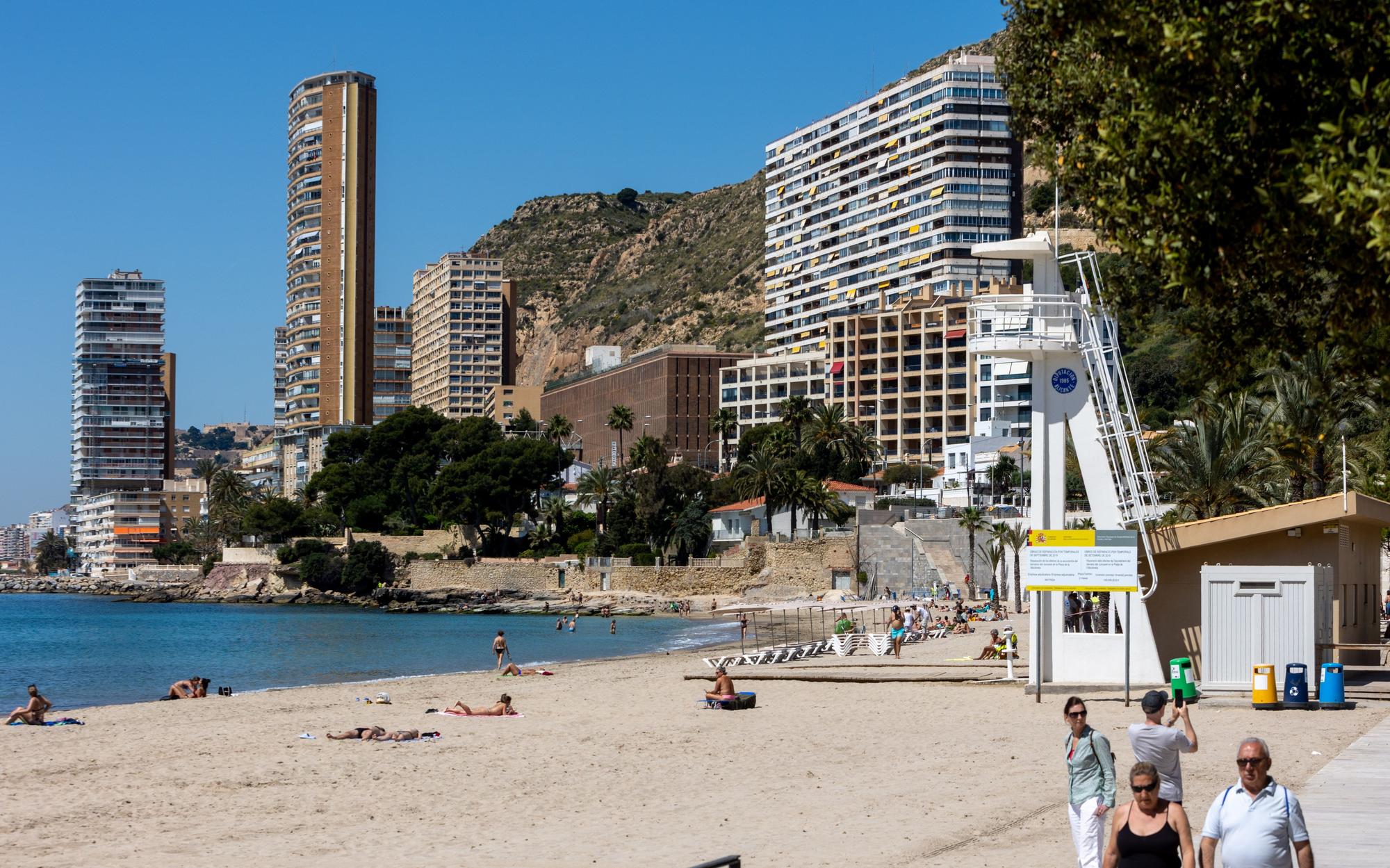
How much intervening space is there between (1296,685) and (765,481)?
68.3 metres

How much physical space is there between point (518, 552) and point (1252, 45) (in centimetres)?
10572

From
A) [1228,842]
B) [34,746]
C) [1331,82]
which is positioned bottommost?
[34,746]

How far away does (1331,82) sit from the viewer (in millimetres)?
7535

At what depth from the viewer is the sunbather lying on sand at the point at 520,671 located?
123 feet

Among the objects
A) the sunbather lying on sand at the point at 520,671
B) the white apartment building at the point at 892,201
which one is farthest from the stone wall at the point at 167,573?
the sunbather lying on sand at the point at 520,671

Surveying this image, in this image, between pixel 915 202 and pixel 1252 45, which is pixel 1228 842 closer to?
pixel 1252 45

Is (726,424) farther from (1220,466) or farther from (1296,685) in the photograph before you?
(1296,685)

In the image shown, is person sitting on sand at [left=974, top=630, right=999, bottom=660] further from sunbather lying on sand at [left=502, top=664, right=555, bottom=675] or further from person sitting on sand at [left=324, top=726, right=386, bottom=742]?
person sitting on sand at [left=324, top=726, right=386, bottom=742]

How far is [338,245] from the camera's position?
17625 centimetres

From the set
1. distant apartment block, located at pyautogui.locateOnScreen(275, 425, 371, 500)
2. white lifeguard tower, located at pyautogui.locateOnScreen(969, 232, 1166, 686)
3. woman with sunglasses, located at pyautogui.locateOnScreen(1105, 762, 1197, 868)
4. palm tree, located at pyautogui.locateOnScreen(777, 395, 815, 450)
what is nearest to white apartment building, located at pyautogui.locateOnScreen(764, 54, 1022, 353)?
palm tree, located at pyautogui.locateOnScreen(777, 395, 815, 450)

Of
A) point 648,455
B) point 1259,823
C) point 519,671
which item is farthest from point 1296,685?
point 648,455

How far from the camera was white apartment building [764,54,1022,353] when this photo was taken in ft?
445

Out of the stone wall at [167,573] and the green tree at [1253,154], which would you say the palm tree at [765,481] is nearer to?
the stone wall at [167,573]

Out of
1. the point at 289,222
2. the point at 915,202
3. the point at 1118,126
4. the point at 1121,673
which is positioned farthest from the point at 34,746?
the point at 289,222
